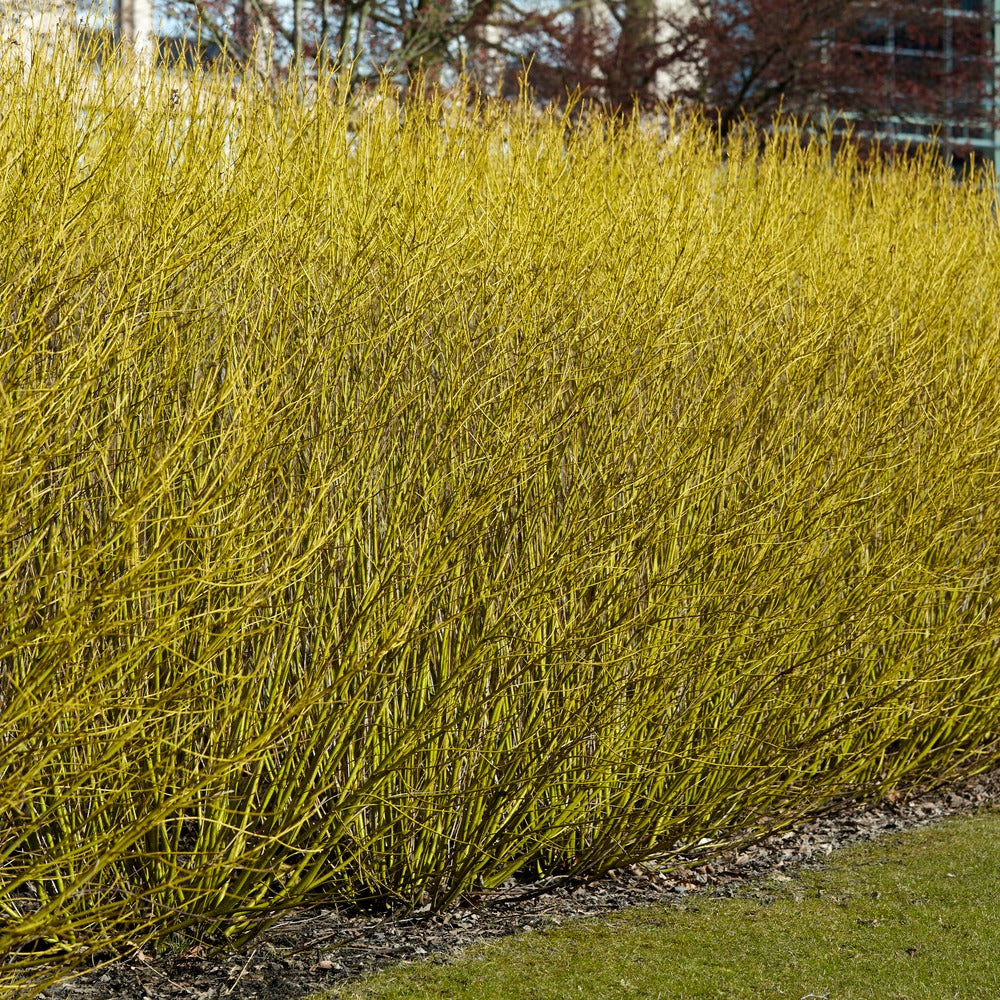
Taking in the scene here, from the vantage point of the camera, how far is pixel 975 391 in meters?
4.92

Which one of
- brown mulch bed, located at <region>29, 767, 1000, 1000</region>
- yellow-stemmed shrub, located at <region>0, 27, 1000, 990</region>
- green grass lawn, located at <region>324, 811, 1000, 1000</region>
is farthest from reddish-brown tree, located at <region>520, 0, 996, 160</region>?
green grass lawn, located at <region>324, 811, 1000, 1000</region>

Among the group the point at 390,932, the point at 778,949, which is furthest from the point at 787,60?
the point at 390,932

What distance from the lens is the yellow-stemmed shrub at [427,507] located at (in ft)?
10.6

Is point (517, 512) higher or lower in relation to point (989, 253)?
lower

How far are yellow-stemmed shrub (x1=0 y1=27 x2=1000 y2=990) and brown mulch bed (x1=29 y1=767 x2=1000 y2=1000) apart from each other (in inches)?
3.8

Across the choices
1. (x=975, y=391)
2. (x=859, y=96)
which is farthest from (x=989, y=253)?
(x=859, y=96)

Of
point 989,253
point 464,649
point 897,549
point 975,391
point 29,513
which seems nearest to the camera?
point 29,513

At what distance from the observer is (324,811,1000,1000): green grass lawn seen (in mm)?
3670

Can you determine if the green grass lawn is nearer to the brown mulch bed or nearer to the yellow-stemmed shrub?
the brown mulch bed

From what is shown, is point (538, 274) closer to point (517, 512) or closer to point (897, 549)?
point (517, 512)

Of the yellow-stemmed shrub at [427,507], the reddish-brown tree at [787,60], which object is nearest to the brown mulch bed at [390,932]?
the yellow-stemmed shrub at [427,507]

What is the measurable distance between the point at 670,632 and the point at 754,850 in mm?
1387

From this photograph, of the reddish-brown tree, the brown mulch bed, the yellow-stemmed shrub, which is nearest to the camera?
the yellow-stemmed shrub

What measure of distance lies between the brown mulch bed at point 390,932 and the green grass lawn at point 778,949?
0.11 m
